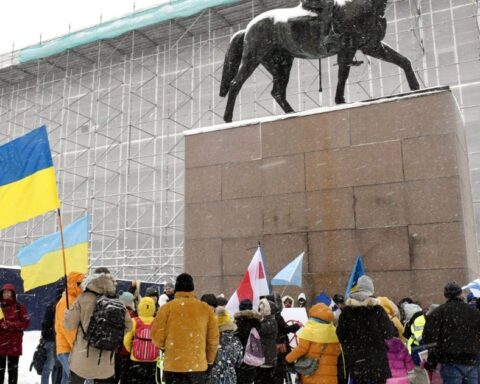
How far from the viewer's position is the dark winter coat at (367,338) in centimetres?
355

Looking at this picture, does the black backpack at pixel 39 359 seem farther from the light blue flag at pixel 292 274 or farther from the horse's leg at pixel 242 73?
the horse's leg at pixel 242 73

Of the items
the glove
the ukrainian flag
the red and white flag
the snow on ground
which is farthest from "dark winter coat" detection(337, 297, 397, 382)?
the snow on ground

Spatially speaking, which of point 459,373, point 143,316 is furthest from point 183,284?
point 459,373

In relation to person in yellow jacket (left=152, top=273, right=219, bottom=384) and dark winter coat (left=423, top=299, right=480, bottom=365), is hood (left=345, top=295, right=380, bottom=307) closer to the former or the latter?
dark winter coat (left=423, top=299, right=480, bottom=365)

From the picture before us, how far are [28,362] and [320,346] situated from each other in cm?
575

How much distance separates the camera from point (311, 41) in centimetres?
830

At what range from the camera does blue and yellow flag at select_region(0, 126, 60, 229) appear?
438 centimetres

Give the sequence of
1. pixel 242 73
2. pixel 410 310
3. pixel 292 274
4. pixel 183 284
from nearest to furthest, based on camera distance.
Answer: pixel 183 284 → pixel 410 310 → pixel 292 274 → pixel 242 73

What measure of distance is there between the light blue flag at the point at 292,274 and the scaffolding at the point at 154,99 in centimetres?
954

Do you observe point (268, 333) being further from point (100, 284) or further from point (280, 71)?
point (280, 71)

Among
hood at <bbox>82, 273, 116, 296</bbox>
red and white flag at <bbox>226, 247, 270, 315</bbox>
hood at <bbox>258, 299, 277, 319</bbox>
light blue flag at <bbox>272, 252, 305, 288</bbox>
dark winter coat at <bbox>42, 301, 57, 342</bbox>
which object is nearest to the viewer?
hood at <bbox>82, 273, 116, 296</bbox>

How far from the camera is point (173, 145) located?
762 inches

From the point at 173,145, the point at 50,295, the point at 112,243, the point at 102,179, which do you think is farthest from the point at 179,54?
the point at 50,295

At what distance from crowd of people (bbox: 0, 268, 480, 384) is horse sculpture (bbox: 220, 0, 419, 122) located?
436 centimetres
